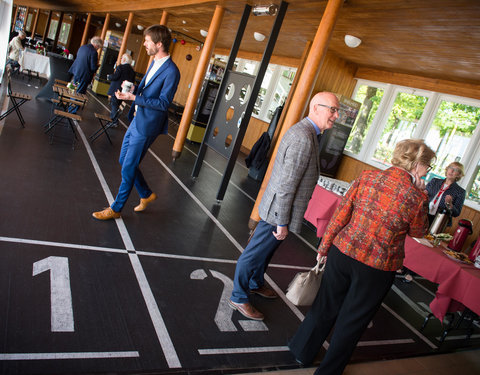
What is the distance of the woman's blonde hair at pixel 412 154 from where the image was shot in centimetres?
201

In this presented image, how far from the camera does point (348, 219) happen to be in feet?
7.43

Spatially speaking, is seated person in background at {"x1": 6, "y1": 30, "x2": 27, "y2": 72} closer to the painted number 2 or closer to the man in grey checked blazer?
the painted number 2

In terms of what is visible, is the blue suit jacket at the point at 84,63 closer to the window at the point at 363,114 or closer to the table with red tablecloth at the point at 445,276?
the window at the point at 363,114

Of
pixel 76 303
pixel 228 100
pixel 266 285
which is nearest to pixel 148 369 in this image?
pixel 76 303

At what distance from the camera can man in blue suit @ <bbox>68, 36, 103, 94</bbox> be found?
24.4 ft

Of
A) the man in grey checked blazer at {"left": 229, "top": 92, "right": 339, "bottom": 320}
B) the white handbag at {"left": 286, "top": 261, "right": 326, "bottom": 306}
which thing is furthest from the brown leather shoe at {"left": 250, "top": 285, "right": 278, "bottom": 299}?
the white handbag at {"left": 286, "top": 261, "right": 326, "bottom": 306}

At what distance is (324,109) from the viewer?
2.46 m

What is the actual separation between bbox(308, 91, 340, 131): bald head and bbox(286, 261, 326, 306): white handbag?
998mm

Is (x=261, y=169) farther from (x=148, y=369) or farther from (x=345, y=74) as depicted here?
(x=148, y=369)

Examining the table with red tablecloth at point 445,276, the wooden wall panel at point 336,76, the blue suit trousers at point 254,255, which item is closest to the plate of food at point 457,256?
the table with red tablecloth at point 445,276

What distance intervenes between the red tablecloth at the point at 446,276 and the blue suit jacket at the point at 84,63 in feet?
22.9

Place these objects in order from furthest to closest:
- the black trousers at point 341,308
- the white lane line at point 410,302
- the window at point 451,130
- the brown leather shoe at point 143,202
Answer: the window at point 451,130, the white lane line at point 410,302, the brown leather shoe at point 143,202, the black trousers at point 341,308

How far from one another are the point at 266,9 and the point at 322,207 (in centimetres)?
329

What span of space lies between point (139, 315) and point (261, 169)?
6.21 m
